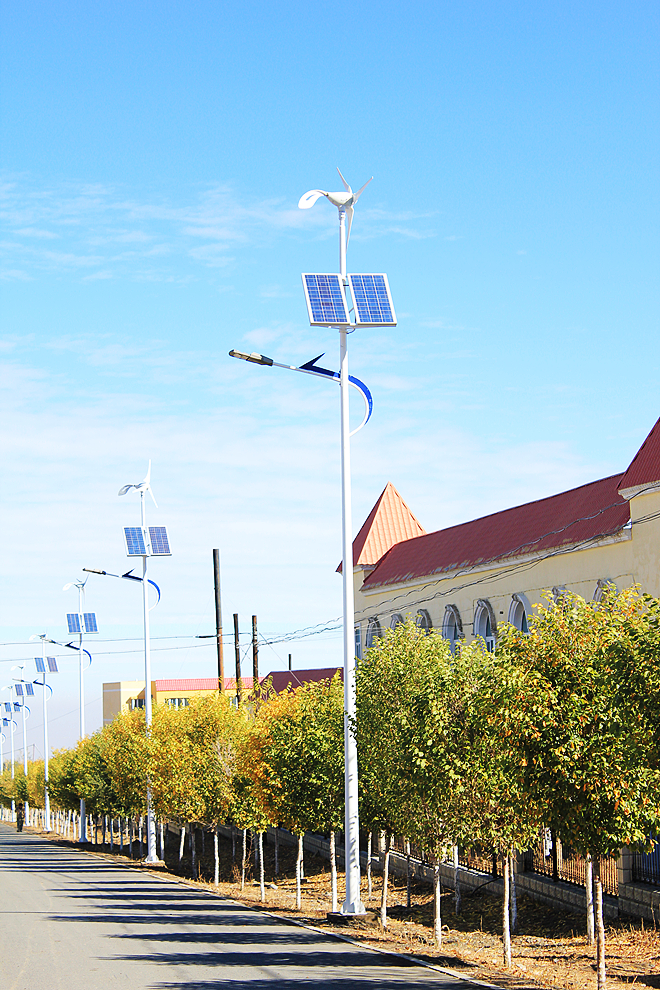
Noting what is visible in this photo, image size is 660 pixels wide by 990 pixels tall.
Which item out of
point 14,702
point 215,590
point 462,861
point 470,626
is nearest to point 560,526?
point 470,626

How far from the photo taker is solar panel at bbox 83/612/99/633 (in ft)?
228

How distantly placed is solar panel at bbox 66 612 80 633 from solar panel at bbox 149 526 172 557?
75.8 feet

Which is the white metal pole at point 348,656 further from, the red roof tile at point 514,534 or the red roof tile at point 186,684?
the red roof tile at point 186,684

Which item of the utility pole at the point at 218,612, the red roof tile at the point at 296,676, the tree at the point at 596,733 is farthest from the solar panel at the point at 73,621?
the tree at the point at 596,733

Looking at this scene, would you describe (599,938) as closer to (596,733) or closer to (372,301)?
(596,733)

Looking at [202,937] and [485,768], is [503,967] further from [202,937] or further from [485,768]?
[202,937]

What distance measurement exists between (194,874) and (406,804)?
27.4 metres

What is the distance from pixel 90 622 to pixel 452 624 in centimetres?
3546

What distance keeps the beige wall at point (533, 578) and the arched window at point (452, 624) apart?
0.22m

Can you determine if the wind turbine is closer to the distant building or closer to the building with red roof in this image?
the building with red roof

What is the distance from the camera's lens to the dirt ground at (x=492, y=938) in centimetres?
1767

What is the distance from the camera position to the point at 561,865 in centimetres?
2484

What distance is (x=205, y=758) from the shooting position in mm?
38156

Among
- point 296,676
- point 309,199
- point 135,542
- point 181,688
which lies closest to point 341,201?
point 309,199
